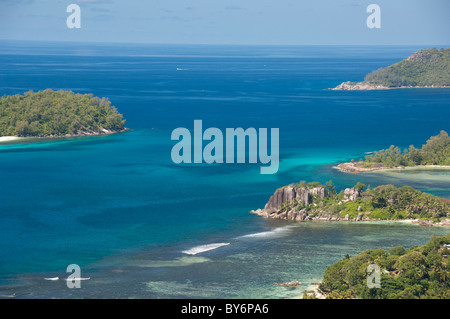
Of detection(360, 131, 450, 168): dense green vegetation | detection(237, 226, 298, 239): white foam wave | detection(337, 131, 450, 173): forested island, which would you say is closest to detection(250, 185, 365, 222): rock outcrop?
detection(237, 226, 298, 239): white foam wave

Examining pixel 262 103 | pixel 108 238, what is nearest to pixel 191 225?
pixel 108 238

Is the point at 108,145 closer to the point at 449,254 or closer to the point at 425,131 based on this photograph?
the point at 425,131

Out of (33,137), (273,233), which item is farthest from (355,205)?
(33,137)

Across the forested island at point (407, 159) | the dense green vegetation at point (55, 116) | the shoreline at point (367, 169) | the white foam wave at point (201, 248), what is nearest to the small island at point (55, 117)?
the dense green vegetation at point (55, 116)

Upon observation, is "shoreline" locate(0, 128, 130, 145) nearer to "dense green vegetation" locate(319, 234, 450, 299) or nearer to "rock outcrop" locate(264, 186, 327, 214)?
"rock outcrop" locate(264, 186, 327, 214)

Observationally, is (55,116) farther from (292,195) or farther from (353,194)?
(353,194)

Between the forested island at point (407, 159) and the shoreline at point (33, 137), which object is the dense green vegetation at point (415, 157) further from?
the shoreline at point (33, 137)
